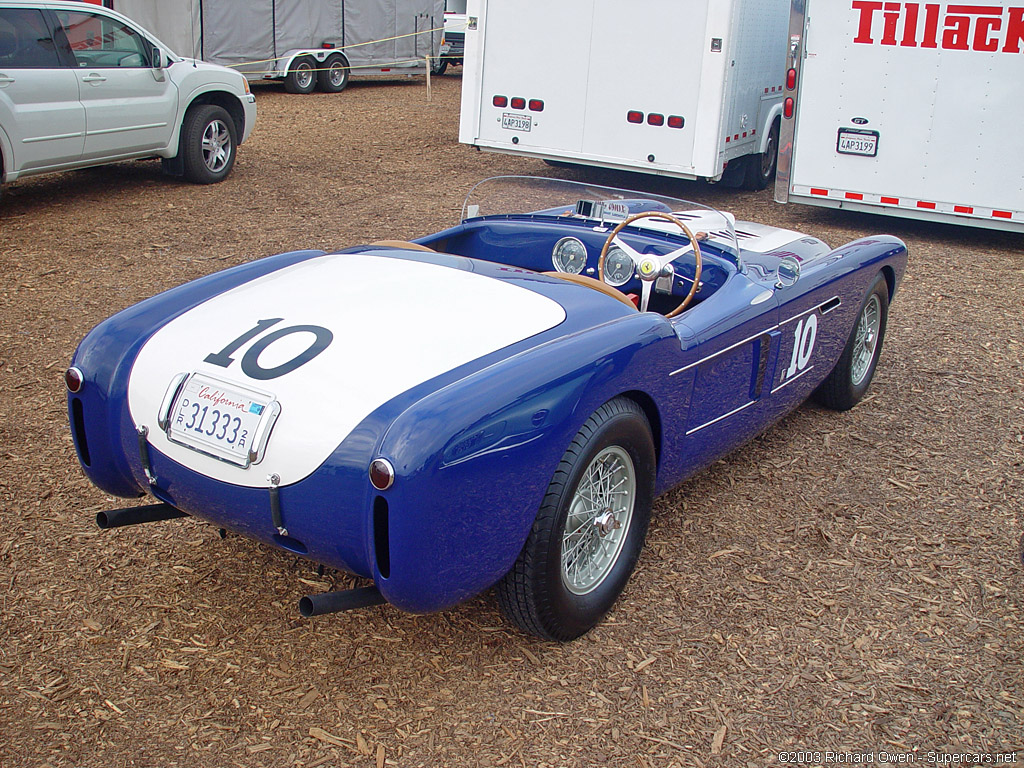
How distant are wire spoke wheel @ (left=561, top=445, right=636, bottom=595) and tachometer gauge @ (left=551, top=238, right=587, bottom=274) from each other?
1292mm

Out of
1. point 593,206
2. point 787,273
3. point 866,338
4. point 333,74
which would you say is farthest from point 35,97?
point 333,74

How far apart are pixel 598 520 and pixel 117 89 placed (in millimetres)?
7642

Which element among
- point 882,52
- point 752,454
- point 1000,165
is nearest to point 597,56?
point 882,52

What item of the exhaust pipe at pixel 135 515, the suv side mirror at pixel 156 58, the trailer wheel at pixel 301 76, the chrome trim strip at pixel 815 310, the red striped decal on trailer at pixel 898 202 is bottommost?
the exhaust pipe at pixel 135 515

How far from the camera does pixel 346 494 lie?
101 inches

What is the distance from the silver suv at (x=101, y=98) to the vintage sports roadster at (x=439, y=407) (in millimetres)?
5673

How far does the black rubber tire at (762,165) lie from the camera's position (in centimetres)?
1107

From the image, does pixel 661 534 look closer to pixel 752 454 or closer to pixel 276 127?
pixel 752 454

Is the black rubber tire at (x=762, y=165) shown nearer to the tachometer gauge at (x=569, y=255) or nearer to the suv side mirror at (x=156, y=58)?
the suv side mirror at (x=156, y=58)

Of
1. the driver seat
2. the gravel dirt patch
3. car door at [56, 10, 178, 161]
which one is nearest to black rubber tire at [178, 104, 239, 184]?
car door at [56, 10, 178, 161]

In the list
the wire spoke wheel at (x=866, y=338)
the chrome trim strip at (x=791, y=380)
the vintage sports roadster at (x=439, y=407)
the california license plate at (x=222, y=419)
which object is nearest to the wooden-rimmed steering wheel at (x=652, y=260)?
the vintage sports roadster at (x=439, y=407)

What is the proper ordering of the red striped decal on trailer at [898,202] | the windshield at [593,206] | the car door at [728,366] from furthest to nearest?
the red striped decal on trailer at [898,202]
the windshield at [593,206]
the car door at [728,366]

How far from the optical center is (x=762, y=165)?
1123cm

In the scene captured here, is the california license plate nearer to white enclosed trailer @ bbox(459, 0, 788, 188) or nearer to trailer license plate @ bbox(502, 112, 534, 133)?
white enclosed trailer @ bbox(459, 0, 788, 188)
